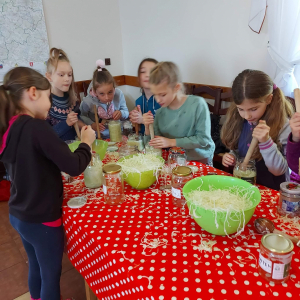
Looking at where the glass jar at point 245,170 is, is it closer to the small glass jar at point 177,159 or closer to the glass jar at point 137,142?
the small glass jar at point 177,159

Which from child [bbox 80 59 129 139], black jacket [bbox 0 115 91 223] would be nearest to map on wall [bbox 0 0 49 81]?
child [bbox 80 59 129 139]

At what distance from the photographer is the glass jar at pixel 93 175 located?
4.06ft

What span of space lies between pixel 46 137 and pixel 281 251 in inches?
31.9

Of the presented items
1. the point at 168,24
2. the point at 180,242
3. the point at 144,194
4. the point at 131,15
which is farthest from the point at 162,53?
the point at 180,242

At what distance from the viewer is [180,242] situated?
2.79ft

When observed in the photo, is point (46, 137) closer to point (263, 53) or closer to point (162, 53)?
point (263, 53)

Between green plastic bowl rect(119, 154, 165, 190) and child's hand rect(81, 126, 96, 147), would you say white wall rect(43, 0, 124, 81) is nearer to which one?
child's hand rect(81, 126, 96, 147)

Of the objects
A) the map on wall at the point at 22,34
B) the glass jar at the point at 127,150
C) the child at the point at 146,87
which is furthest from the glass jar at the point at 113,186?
the map on wall at the point at 22,34

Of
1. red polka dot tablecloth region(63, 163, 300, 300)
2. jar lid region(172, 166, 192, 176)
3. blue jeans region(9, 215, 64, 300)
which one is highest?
jar lid region(172, 166, 192, 176)

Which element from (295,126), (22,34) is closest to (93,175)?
(295,126)

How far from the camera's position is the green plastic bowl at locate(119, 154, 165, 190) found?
116 cm

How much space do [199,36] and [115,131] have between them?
1.47m

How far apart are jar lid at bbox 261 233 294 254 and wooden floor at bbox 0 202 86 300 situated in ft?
4.16

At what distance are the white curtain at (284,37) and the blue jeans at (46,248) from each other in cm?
191
